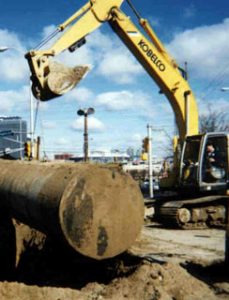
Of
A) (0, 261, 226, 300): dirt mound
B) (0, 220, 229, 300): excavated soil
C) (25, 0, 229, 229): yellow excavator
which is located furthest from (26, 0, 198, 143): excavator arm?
(0, 261, 226, 300): dirt mound

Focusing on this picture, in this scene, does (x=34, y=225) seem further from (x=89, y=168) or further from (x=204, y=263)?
(x=204, y=263)

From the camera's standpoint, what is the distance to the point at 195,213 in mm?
14633

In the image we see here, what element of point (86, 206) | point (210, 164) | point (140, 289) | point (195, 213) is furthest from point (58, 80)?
point (195, 213)

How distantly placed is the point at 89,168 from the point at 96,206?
0.46m

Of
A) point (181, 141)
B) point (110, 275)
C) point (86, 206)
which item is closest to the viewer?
point (86, 206)

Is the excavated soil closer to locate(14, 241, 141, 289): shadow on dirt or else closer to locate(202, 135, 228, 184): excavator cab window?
locate(14, 241, 141, 289): shadow on dirt

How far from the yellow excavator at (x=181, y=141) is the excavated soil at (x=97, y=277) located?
229 inches

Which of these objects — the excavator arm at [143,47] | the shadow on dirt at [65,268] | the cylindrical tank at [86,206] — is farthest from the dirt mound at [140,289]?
the excavator arm at [143,47]

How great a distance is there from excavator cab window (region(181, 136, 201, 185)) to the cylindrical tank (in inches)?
306

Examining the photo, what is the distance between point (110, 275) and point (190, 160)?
24.9 ft

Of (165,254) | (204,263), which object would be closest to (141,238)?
(165,254)

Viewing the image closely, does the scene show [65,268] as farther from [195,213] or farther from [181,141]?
[181,141]

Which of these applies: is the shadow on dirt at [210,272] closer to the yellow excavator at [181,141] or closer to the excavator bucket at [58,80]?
the excavator bucket at [58,80]

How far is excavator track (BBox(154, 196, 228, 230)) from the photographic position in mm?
14469
